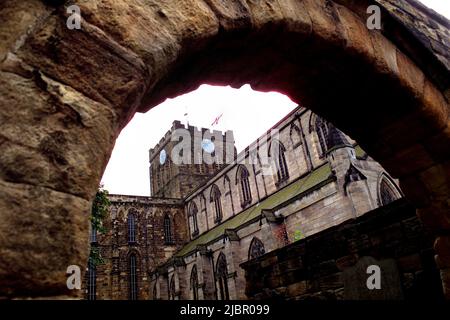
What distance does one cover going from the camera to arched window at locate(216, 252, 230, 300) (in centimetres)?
2258

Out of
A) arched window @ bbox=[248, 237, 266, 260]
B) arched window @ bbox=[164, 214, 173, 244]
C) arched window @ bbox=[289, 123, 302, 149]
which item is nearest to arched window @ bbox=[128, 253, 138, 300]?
arched window @ bbox=[164, 214, 173, 244]

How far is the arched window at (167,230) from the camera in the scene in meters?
32.3

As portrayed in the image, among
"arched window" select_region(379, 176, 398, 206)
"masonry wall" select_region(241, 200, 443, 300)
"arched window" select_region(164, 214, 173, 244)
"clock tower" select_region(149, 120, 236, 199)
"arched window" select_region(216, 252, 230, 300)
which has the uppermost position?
"clock tower" select_region(149, 120, 236, 199)

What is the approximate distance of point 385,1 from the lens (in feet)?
10.5

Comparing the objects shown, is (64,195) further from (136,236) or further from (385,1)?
(136,236)

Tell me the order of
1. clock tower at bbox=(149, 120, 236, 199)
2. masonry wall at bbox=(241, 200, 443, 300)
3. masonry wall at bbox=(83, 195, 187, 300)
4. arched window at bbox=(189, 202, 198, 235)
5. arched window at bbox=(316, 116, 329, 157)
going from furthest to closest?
clock tower at bbox=(149, 120, 236, 199)
arched window at bbox=(189, 202, 198, 235)
masonry wall at bbox=(83, 195, 187, 300)
arched window at bbox=(316, 116, 329, 157)
masonry wall at bbox=(241, 200, 443, 300)

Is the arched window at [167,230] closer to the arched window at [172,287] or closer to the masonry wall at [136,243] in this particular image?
the masonry wall at [136,243]

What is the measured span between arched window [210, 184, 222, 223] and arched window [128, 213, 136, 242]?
7.37m

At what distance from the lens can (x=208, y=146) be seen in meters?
40.4

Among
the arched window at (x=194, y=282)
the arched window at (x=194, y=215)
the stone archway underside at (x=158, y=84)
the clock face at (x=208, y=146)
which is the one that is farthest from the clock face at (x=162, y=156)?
the stone archway underside at (x=158, y=84)

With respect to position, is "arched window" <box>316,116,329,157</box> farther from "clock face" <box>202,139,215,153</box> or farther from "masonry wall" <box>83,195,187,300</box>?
"clock face" <box>202,139,215,153</box>

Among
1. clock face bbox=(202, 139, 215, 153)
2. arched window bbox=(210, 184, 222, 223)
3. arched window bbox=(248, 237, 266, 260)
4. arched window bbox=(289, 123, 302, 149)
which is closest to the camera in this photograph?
arched window bbox=(248, 237, 266, 260)

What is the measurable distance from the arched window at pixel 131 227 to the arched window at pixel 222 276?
10876mm
